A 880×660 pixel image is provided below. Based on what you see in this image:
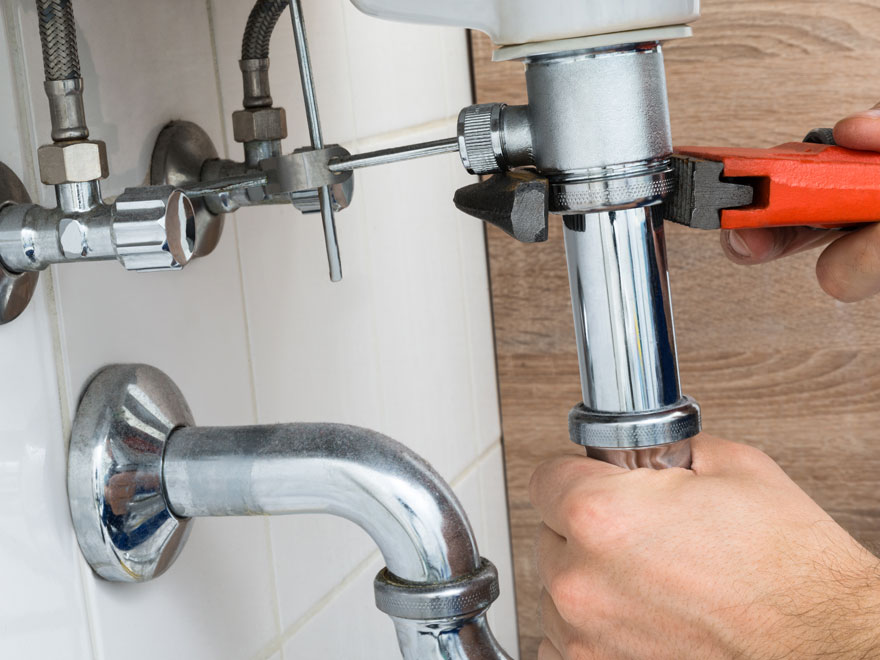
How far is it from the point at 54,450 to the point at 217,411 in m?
0.09

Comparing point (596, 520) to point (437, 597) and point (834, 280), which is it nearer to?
point (437, 597)

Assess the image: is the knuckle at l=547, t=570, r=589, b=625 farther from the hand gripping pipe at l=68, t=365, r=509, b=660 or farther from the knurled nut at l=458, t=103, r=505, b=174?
the knurled nut at l=458, t=103, r=505, b=174

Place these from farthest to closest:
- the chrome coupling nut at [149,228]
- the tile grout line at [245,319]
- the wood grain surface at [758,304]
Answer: the wood grain surface at [758,304] → the tile grout line at [245,319] → the chrome coupling nut at [149,228]

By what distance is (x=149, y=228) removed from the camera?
257 mm

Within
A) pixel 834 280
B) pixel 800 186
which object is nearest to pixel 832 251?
pixel 834 280

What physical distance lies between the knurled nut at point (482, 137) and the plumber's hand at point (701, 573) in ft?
0.32

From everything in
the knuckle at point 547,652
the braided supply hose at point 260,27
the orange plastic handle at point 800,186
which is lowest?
the knuckle at point 547,652

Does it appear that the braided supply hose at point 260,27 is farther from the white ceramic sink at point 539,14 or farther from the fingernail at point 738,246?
the fingernail at point 738,246

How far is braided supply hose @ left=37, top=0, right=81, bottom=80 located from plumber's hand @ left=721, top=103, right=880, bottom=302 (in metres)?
0.27

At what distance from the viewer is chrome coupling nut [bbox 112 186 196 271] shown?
0.85ft

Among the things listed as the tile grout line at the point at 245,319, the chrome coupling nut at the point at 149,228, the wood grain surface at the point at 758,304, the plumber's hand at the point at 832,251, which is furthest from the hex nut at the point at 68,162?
the wood grain surface at the point at 758,304

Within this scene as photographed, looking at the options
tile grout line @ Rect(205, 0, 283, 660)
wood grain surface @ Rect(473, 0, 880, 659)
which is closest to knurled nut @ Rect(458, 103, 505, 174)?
tile grout line @ Rect(205, 0, 283, 660)

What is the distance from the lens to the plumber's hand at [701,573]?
303 millimetres

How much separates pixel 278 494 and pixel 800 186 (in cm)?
18
